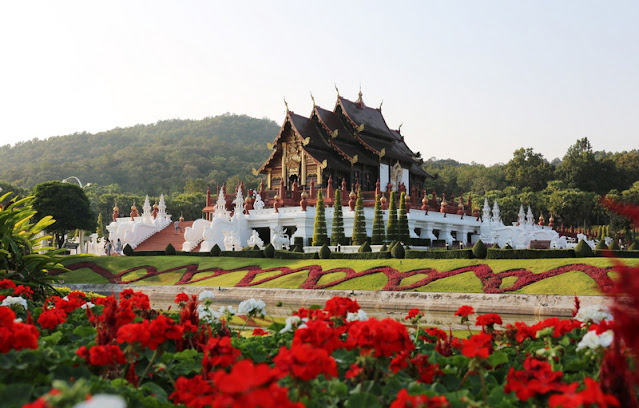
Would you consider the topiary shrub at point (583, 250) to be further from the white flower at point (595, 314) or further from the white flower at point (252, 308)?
the white flower at point (252, 308)

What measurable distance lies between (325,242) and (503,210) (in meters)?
37.6

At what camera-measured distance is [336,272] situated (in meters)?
26.2

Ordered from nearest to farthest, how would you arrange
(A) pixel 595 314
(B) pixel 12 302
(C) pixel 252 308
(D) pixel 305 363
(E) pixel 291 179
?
(D) pixel 305 363
(A) pixel 595 314
(C) pixel 252 308
(B) pixel 12 302
(E) pixel 291 179

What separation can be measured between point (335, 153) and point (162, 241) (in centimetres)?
1425

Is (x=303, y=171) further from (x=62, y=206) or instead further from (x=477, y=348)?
(x=477, y=348)

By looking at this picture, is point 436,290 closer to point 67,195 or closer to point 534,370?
point 534,370

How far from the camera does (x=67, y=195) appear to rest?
136 ft

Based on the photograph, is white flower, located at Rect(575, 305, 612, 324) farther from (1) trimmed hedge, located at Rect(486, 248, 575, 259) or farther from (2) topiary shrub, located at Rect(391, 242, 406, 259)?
(2) topiary shrub, located at Rect(391, 242, 406, 259)

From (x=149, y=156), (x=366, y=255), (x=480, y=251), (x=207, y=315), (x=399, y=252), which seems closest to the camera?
(x=207, y=315)

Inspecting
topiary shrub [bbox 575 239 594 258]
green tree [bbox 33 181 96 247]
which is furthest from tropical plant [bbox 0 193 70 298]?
green tree [bbox 33 181 96 247]

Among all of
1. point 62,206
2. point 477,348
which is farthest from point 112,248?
point 477,348

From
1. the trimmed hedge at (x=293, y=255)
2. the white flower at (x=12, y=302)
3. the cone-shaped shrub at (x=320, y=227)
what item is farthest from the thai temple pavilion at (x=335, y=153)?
the white flower at (x=12, y=302)

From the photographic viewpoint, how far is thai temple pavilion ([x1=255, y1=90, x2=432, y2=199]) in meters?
45.4

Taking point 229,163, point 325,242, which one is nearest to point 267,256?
point 325,242
